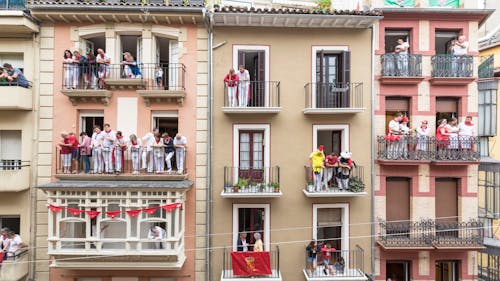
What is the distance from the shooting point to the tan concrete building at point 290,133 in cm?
1283

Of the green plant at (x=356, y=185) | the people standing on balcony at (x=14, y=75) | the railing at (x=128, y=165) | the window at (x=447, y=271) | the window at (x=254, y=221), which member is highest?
the people standing on balcony at (x=14, y=75)

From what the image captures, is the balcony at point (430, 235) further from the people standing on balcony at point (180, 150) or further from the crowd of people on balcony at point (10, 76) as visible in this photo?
the crowd of people on balcony at point (10, 76)

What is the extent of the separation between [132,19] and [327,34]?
26.5 feet

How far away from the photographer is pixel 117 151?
12.2m

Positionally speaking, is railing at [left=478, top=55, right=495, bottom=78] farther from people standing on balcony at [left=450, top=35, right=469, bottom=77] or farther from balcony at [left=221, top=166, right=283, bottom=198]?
balcony at [left=221, top=166, right=283, bottom=198]

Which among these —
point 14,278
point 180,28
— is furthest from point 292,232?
point 14,278

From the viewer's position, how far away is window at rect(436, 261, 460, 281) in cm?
1354

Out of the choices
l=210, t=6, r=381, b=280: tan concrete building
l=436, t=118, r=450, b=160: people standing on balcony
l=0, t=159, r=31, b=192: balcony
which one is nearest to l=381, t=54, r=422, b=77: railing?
l=210, t=6, r=381, b=280: tan concrete building

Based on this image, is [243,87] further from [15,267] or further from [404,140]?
[15,267]

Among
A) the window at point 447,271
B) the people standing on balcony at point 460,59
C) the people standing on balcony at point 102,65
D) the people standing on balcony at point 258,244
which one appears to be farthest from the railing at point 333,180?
the people standing on balcony at point 102,65

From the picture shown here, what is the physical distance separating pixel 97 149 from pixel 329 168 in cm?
914

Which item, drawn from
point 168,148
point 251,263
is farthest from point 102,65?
point 251,263

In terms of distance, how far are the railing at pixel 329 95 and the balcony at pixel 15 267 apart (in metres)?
12.6

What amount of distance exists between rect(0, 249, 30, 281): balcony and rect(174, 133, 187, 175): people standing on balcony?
6.74 m
